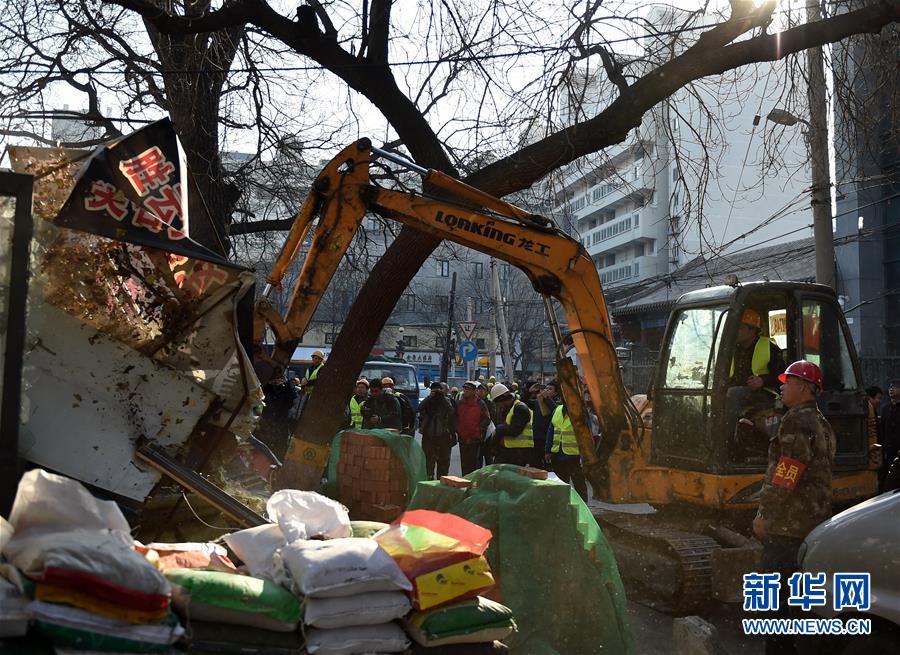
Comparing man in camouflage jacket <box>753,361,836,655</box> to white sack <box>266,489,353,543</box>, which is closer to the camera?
white sack <box>266,489,353,543</box>

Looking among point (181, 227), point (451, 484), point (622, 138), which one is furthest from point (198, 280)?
point (622, 138)

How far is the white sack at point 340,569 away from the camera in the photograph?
3502 mm

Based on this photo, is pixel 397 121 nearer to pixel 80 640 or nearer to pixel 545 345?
pixel 80 640

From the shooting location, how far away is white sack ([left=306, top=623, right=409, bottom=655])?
3.48 metres

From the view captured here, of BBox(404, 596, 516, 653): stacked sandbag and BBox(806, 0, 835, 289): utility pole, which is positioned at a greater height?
BBox(806, 0, 835, 289): utility pole

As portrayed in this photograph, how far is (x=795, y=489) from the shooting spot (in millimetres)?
5719

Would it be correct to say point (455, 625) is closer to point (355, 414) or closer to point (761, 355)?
point (761, 355)

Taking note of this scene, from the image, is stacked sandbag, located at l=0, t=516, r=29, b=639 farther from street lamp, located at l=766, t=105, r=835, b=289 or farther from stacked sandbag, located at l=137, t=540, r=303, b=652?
street lamp, located at l=766, t=105, r=835, b=289

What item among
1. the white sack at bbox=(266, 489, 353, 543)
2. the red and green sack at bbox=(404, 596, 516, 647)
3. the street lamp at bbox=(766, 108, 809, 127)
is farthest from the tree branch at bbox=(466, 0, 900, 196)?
the red and green sack at bbox=(404, 596, 516, 647)

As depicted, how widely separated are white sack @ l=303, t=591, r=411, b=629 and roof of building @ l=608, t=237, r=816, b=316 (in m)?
19.6

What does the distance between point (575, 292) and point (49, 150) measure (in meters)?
4.73

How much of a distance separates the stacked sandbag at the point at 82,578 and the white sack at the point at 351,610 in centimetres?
54

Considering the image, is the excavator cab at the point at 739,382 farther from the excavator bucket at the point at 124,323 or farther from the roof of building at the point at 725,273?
the roof of building at the point at 725,273

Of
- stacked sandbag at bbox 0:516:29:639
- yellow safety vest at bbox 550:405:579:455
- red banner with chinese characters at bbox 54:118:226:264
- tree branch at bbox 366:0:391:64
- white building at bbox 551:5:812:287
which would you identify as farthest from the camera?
yellow safety vest at bbox 550:405:579:455
